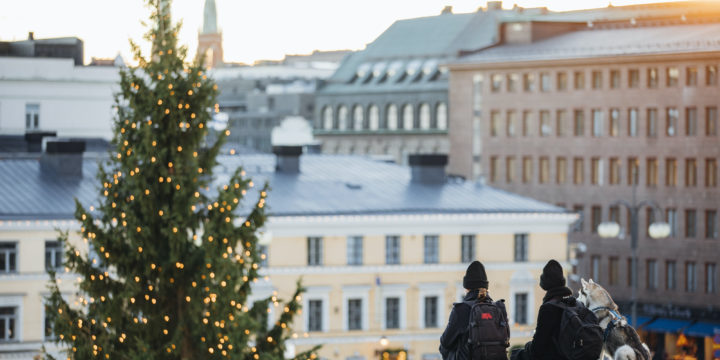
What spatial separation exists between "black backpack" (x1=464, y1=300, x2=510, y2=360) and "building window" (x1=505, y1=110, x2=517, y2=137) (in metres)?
99.2

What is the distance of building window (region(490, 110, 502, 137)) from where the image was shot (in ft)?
388

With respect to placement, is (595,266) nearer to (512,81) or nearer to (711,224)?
(711,224)

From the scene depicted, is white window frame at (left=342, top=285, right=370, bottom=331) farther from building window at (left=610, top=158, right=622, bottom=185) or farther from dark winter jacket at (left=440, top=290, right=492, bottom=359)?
dark winter jacket at (left=440, top=290, right=492, bottom=359)

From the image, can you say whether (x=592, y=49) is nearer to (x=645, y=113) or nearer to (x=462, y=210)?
(x=645, y=113)

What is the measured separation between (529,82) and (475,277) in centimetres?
9734

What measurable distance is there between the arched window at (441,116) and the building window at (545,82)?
26928 mm

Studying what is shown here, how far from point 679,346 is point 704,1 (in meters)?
31.7

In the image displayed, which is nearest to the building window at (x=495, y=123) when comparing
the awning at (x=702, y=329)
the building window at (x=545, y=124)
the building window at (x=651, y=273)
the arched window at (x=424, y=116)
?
the building window at (x=545, y=124)

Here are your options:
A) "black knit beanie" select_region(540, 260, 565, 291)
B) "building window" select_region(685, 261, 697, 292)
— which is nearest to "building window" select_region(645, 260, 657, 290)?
"building window" select_region(685, 261, 697, 292)

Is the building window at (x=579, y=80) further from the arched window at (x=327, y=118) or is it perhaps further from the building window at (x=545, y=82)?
the arched window at (x=327, y=118)

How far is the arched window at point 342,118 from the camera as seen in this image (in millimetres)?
152625

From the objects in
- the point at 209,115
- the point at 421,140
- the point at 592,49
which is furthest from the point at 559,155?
the point at 209,115

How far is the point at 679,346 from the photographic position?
9719 cm

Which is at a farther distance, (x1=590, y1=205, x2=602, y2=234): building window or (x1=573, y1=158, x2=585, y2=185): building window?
(x1=573, y1=158, x2=585, y2=185): building window
